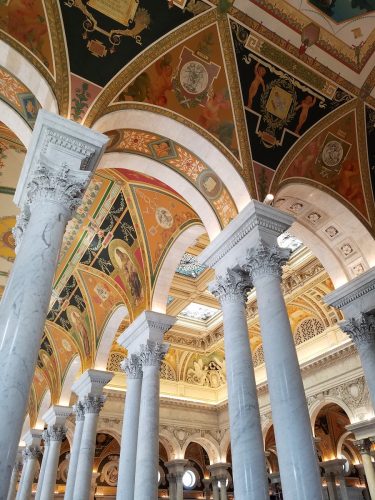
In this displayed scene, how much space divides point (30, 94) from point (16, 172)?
349 cm

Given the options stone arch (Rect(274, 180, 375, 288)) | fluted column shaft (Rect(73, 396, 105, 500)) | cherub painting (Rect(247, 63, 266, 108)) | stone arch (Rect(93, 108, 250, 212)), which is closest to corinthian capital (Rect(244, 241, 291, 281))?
stone arch (Rect(93, 108, 250, 212))

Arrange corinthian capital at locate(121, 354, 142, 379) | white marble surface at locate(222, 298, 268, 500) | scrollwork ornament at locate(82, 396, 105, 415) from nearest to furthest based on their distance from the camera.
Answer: white marble surface at locate(222, 298, 268, 500) → corinthian capital at locate(121, 354, 142, 379) → scrollwork ornament at locate(82, 396, 105, 415)

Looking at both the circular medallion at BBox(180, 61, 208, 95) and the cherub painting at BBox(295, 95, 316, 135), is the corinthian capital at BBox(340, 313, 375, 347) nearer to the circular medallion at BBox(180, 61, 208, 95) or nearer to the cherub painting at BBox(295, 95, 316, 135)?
the cherub painting at BBox(295, 95, 316, 135)

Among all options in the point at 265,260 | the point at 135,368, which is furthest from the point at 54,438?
the point at 265,260

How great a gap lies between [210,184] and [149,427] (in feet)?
14.4

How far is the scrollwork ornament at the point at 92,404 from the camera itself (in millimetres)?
11305

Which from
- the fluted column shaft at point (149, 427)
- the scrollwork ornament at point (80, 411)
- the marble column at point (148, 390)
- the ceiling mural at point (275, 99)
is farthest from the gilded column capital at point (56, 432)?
the ceiling mural at point (275, 99)

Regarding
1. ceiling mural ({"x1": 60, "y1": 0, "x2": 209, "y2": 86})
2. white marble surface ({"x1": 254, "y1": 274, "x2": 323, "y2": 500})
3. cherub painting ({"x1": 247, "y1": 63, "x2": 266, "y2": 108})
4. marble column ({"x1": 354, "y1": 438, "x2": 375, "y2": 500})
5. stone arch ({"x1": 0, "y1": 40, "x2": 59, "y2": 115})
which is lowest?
white marble surface ({"x1": 254, "y1": 274, "x2": 323, "y2": 500})

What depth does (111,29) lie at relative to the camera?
6.41 m

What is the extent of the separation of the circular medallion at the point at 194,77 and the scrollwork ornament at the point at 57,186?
2994mm

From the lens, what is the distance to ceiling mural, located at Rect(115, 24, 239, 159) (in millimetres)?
6906

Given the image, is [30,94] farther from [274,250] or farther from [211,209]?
[274,250]

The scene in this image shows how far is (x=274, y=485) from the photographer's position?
18734mm

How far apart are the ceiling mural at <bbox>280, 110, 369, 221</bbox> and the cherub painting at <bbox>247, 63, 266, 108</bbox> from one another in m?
1.38
